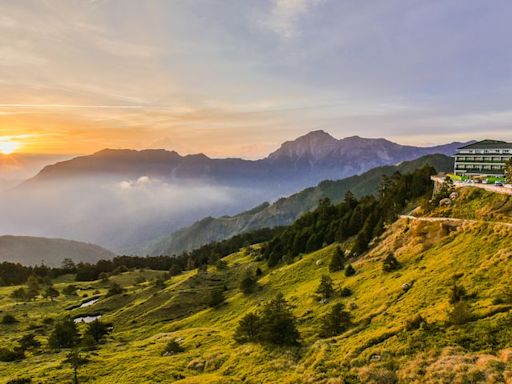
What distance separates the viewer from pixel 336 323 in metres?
55.3

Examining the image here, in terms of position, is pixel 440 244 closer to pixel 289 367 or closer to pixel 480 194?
Result: pixel 480 194

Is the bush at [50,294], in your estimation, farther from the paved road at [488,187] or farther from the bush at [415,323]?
the paved road at [488,187]

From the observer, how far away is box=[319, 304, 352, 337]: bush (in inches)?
2154

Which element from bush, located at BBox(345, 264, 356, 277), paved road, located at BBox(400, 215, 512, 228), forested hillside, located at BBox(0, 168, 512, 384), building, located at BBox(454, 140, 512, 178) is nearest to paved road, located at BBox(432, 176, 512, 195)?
forested hillside, located at BBox(0, 168, 512, 384)

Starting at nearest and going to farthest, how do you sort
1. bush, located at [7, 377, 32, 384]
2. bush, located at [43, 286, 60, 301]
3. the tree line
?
bush, located at [7, 377, 32, 384]
the tree line
bush, located at [43, 286, 60, 301]

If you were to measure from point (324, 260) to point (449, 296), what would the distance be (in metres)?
63.9

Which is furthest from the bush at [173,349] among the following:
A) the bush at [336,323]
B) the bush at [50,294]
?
the bush at [50,294]

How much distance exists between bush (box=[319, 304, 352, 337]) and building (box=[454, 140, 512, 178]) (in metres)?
88.7

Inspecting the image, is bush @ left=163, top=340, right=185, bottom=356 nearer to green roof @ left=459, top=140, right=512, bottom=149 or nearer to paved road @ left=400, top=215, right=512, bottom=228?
paved road @ left=400, top=215, right=512, bottom=228

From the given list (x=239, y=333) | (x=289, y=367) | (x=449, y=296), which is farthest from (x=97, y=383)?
(x=449, y=296)

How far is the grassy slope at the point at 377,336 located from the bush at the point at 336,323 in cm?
188

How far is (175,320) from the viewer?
113312 mm

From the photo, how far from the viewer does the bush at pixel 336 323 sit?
2154 inches

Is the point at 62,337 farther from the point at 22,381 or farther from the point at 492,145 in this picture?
the point at 492,145
